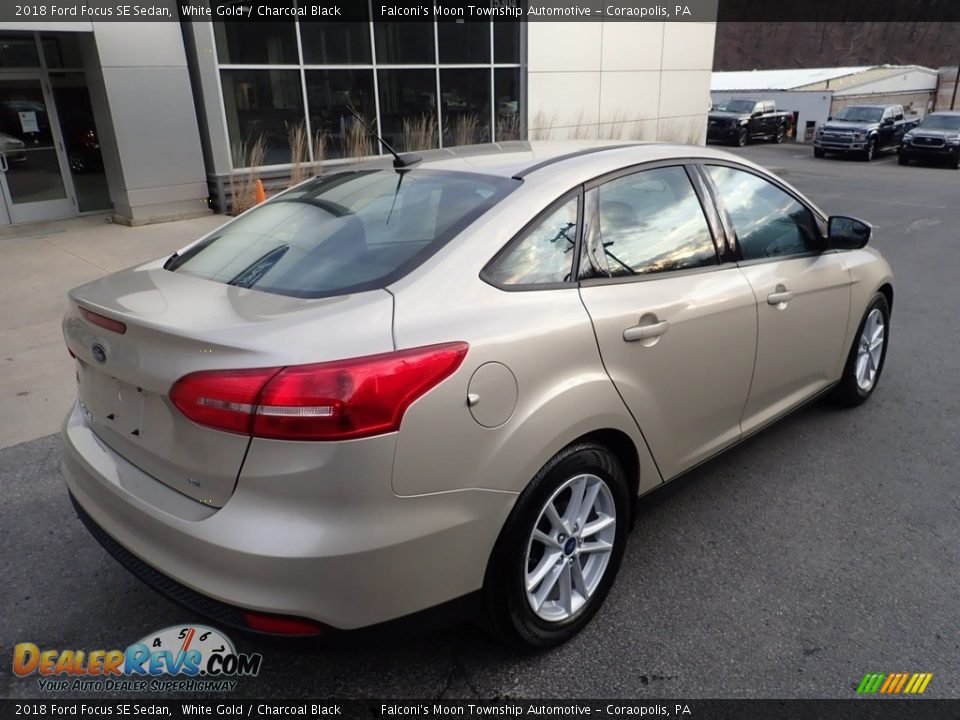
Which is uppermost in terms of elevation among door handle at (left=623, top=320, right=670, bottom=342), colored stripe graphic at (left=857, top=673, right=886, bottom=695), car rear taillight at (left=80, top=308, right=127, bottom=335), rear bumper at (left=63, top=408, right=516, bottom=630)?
car rear taillight at (left=80, top=308, right=127, bottom=335)

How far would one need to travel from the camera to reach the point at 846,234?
3691mm

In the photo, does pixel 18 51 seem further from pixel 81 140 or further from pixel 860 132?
pixel 860 132

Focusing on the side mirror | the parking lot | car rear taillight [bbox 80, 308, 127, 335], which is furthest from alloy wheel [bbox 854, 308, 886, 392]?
car rear taillight [bbox 80, 308, 127, 335]

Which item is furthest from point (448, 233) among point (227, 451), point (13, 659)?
point (13, 659)

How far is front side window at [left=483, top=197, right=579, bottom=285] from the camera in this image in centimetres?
229

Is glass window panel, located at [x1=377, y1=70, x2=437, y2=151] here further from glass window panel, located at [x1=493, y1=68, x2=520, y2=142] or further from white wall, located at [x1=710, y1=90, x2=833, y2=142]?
white wall, located at [x1=710, y1=90, x2=833, y2=142]

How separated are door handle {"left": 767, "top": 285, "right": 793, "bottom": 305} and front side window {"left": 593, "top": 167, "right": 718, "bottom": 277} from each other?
15.1 inches

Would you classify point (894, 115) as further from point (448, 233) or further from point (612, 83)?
point (448, 233)

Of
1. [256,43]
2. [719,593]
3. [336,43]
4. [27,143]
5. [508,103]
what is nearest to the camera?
[719,593]

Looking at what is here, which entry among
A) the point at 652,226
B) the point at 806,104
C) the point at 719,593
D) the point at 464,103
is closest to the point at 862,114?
the point at 806,104

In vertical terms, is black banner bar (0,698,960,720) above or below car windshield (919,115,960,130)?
below

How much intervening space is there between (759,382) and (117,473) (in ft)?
8.73

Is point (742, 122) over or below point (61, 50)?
below

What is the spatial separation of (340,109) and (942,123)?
72.4 feet
